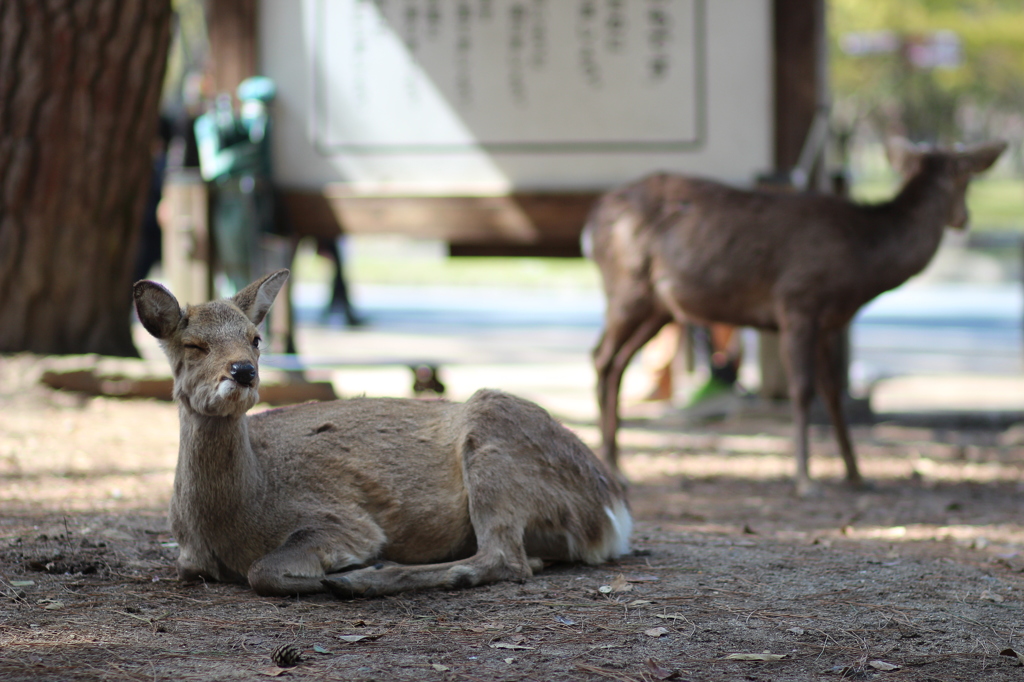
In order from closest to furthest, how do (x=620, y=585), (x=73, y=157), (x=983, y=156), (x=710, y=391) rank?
(x=620, y=585) < (x=983, y=156) < (x=73, y=157) < (x=710, y=391)

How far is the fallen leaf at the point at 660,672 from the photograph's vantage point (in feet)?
10.9

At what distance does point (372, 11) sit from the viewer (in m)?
9.59

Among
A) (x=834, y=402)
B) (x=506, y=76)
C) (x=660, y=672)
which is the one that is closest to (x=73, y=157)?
(x=506, y=76)

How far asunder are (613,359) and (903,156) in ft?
7.38

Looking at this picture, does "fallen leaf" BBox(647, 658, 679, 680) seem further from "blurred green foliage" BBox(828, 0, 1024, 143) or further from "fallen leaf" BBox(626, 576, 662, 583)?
"blurred green foliage" BBox(828, 0, 1024, 143)

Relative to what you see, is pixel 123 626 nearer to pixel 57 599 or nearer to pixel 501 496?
pixel 57 599

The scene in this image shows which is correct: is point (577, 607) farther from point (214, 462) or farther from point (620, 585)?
point (214, 462)

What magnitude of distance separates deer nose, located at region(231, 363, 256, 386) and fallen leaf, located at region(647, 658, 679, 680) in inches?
58.1

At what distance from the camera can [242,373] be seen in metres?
3.73

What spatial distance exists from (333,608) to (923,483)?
4.80 m

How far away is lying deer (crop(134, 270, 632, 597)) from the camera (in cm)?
393

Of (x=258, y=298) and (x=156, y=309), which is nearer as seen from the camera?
(x=156, y=309)

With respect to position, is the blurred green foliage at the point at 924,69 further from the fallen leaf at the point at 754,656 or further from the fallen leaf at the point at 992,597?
the fallen leaf at the point at 754,656

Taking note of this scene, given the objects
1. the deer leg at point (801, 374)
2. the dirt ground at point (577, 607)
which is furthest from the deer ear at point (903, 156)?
the dirt ground at point (577, 607)
